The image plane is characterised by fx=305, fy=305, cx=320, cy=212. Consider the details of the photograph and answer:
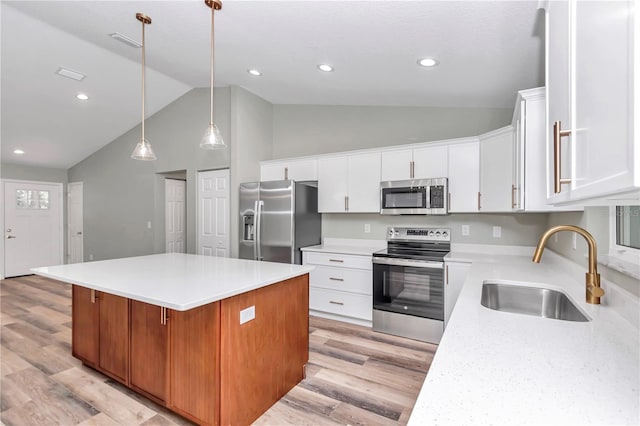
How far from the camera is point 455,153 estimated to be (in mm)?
3096

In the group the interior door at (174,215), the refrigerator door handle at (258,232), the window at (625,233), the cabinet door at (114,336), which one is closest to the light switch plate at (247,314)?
the cabinet door at (114,336)

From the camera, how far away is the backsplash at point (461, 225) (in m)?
3.04

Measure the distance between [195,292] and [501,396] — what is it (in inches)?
56.5

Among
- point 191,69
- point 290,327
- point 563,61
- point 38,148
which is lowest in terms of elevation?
point 290,327

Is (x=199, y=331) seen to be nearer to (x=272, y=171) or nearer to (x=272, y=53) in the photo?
(x=272, y=53)

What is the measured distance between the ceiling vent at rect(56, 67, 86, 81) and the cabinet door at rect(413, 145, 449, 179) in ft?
14.2

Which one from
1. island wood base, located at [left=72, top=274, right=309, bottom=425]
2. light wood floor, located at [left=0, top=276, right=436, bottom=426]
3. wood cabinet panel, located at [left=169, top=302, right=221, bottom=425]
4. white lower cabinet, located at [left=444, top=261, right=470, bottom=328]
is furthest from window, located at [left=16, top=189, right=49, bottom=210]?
white lower cabinet, located at [left=444, top=261, right=470, bottom=328]

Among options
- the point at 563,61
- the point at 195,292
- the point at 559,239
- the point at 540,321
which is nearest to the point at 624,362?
the point at 540,321

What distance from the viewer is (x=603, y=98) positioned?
606 mm

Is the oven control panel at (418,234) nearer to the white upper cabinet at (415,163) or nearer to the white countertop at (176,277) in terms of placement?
the white upper cabinet at (415,163)

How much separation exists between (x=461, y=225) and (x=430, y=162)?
80 centimetres

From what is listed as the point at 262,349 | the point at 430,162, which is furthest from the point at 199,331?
the point at 430,162

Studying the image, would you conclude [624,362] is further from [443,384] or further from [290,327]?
[290,327]

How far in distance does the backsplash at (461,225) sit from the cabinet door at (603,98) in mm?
2624
